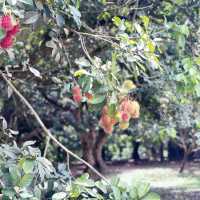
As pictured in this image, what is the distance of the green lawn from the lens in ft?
24.1

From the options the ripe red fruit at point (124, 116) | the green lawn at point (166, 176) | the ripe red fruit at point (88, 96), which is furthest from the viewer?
the green lawn at point (166, 176)

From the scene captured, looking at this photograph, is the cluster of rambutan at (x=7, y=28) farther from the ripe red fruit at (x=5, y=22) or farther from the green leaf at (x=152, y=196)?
the green leaf at (x=152, y=196)

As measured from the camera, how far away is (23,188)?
162cm

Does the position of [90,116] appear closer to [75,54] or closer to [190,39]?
[75,54]

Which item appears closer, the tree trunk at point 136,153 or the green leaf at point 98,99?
the green leaf at point 98,99

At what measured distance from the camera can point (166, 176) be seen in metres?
8.42

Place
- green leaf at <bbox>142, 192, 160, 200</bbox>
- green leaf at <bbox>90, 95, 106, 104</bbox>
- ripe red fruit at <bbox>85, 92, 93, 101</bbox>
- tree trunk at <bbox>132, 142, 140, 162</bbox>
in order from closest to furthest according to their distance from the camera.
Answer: green leaf at <bbox>142, 192, 160, 200</bbox>, green leaf at <bbox>90, 95, 106, 104</bbox>, ripe red fruit at <bbox>85, 92, 93, 101</bbox>, tree trunk at <bbox>132, 142, 140, 162</bbox>

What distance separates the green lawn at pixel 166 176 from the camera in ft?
24.1

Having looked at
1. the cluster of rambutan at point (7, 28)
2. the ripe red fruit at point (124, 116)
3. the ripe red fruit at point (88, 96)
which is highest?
the cluster of rambutan at point (7, 28)

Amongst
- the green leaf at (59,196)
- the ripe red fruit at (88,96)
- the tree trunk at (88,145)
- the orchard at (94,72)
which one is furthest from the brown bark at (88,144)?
the green leaf at (59,196)

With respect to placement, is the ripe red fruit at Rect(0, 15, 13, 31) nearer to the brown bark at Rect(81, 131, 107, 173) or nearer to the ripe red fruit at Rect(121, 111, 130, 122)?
the ripe red fruit at Rect(121, 111, 130, 122)

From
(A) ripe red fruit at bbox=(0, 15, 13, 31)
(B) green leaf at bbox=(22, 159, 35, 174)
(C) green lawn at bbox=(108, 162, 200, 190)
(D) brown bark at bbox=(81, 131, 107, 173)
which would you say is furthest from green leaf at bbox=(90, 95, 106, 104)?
(D) brown bark at bbox=(81, 131, 107, 173)

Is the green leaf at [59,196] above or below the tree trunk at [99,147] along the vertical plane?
below

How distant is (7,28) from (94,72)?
44cm
